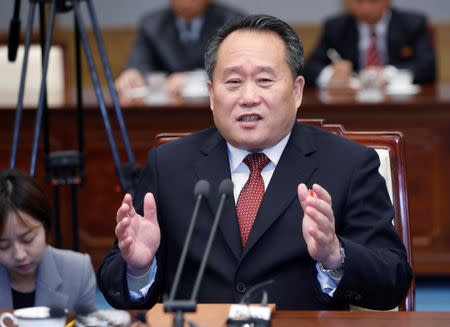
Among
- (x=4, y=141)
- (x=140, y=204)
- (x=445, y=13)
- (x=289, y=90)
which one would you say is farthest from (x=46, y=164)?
(x=445, y=13)

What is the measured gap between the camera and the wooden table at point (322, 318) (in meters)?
1.96

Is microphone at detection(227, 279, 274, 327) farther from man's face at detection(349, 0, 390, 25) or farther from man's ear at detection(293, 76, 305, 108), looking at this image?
man's face at detection(349, 0, 390, 25)

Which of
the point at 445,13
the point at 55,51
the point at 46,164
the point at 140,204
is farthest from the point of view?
the point at 445,13

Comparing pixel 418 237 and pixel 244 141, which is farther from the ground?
Result: pixel 244 141

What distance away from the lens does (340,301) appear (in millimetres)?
2277

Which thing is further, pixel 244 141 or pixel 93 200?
pixel 93 200

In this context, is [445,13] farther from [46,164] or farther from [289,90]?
[289,90]

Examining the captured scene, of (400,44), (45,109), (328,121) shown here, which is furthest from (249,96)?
(400,44)

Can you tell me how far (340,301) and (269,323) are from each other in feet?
1.34

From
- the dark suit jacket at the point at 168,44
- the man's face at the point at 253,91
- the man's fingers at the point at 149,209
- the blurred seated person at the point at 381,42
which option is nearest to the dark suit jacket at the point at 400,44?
the blurred seated person at the point at 381,42

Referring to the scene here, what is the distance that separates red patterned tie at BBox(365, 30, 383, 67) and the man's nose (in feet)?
13.2

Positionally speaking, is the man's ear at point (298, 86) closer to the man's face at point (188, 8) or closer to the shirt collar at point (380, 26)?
the man's face at point (188, 8)

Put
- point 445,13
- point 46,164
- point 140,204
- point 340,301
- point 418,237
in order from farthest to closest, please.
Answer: point 445,13
point 418,237
point 46,164
point 140,204
point 340,301

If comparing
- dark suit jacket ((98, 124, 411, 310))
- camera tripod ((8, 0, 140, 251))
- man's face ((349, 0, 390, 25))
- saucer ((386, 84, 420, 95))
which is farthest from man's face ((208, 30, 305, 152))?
man's face ((349, 0, 390, 25))
